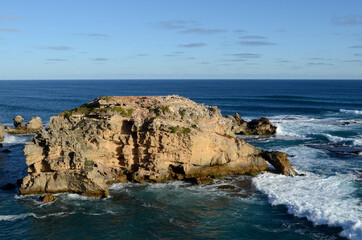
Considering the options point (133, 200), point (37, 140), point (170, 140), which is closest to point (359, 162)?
point (170, 140)

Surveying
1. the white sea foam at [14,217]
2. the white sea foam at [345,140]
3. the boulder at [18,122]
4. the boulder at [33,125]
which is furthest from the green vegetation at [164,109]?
the boulder at [18,122]

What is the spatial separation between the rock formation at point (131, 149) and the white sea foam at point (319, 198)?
11.8ft

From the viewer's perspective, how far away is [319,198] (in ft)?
86.8

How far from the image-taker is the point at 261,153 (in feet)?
113

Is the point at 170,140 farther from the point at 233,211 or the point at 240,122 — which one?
the point at 240,122

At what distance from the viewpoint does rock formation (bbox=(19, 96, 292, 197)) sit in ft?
92.1

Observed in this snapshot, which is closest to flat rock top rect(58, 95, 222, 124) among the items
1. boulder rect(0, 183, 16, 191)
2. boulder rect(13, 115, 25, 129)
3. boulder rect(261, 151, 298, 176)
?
boulder rect(261, 151, 298, 176)

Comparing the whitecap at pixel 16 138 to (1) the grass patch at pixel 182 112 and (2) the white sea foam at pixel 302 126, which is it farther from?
(2) the white sea foam at pixel 302 126

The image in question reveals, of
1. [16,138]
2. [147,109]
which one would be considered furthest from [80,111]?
[16,138]

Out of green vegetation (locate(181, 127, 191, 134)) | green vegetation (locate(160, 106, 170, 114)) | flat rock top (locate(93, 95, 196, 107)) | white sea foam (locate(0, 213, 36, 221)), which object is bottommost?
white sea foam (locate(0, 213, 36, 221))

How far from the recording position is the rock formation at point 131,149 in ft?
92.1

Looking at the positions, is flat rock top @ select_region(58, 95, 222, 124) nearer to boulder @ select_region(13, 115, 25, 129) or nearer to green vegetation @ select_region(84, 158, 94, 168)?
green vegetation @ select_region(84, 158, 94, 168)

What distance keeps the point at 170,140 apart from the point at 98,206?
8.80 m

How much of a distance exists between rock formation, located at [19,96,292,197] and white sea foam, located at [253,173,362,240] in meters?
3.59
